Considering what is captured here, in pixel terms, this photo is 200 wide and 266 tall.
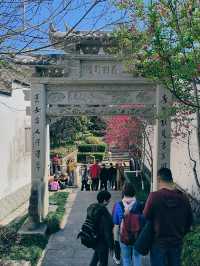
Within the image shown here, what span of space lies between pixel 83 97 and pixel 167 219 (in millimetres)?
6450

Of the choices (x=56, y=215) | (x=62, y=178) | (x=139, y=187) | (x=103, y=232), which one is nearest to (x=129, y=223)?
(x=103, y=232)

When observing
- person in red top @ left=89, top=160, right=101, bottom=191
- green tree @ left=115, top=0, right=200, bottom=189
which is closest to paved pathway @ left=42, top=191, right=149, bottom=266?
green tree @ left=115, top=0, right=200, bottom=189

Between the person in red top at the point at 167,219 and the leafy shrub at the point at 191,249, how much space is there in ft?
0.49

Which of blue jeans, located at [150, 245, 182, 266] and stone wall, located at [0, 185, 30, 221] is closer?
blue jeans, located at [150, 245, 182, 266]

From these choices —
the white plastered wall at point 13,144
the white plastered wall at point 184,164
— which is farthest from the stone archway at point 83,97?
the white plastered wall at point 13,144

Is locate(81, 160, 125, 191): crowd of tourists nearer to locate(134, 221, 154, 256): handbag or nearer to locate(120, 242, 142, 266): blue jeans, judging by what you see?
locate(120, 242, 142, 266): blue jeans

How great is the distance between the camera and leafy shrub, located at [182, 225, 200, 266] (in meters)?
5.67

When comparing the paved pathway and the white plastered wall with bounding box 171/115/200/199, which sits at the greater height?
the white plastered wall with bounding box 171/115/200/199

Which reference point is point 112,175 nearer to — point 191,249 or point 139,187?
point 139,187

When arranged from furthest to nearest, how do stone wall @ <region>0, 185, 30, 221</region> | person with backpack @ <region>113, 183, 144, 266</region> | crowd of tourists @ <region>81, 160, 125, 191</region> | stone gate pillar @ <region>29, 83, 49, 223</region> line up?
crowd of tourists @ <region>81, 160, 125, 191</region> → stone wall @ <region>0, 185, 30, 221</region> → stone gate pillar @ <region>29, 83, 49, 223</region> → person with backpack @ <region>113, 183, 144, 266</region>

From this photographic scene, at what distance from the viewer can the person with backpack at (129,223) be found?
22.0 feet

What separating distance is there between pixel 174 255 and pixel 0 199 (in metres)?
7.72

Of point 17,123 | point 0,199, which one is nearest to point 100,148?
point 17,123

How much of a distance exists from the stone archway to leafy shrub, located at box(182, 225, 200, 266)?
5293 mm
